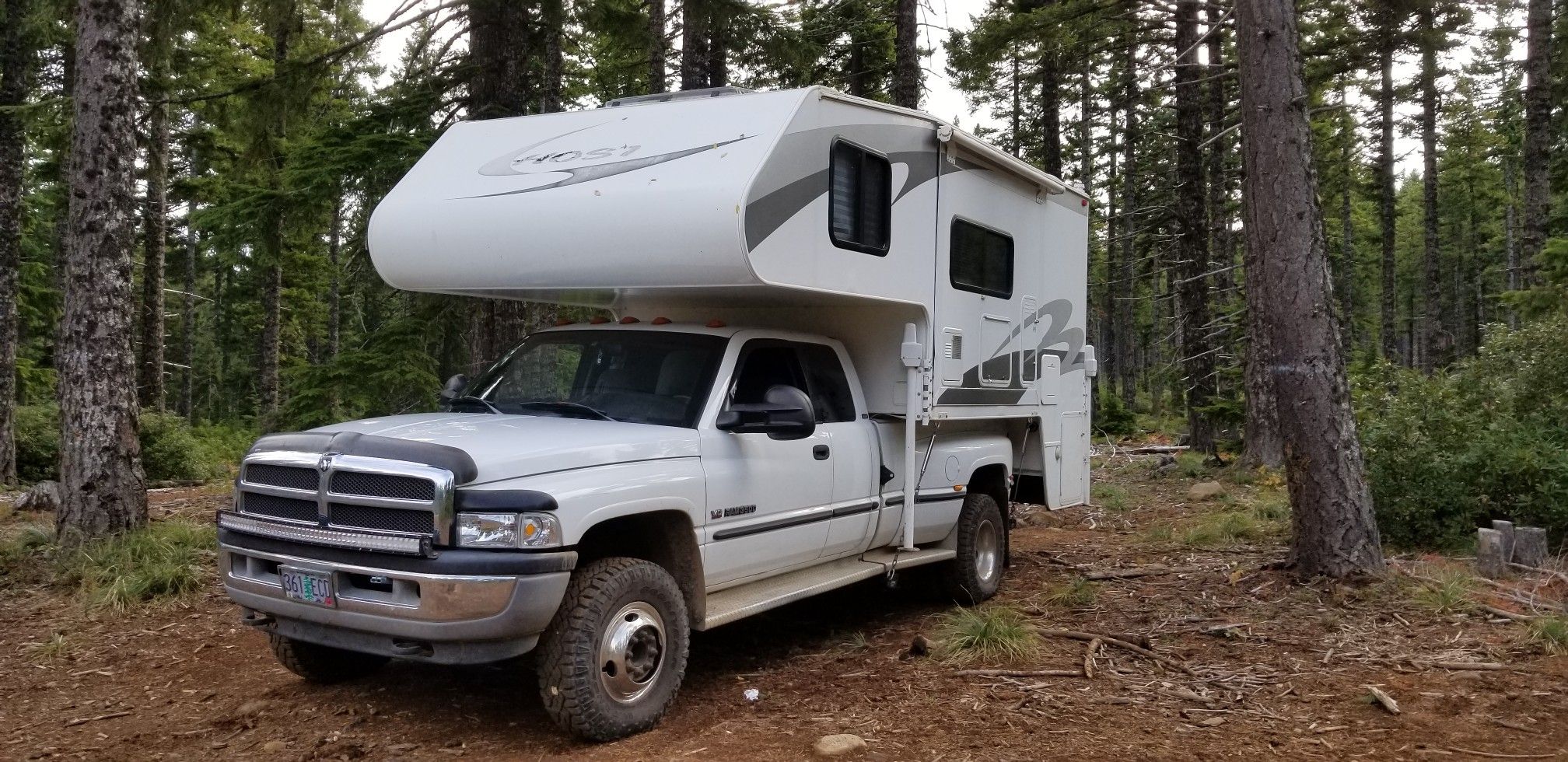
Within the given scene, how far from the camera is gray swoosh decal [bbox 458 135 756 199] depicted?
5.86 m

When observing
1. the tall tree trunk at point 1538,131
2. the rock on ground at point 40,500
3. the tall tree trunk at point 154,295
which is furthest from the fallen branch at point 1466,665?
the tall tree trunk at point 154,295

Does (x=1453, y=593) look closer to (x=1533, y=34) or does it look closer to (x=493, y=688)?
(x=493, y=688)

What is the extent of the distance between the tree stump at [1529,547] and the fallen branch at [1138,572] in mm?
2018

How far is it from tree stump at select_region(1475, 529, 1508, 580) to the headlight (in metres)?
6.61

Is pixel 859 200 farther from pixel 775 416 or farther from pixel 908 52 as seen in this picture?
pixel 908 52

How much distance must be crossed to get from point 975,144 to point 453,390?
3.74 meters

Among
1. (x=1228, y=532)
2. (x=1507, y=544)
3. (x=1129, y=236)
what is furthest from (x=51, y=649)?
(x=1129, y=236)

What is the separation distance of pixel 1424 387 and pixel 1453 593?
3344 millimetres

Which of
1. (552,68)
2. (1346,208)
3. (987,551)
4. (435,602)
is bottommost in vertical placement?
(987,551)

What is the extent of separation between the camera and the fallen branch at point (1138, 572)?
27.9 ft

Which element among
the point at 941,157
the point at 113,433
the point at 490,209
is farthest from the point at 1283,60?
the point at 113,433

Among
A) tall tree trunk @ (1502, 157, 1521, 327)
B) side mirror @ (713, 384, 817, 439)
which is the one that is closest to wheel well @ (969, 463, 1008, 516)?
side mirror @ (713, 384, 817, 439)

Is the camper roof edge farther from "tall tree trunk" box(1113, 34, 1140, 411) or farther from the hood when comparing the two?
"tall tree trunk" box(1113, 34, 1140, 411)

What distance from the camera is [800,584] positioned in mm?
6293
